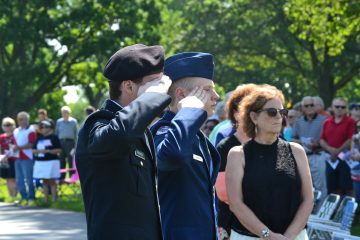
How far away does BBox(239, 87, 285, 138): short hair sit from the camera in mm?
5695

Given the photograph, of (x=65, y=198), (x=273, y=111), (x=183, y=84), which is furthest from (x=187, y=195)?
(x=65, y=198)

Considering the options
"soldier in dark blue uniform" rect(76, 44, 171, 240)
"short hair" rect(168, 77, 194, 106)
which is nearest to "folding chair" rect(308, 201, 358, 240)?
"short hair" rect(168, 77, 194, 106)

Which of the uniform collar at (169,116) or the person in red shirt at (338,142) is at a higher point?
the uniform collar at (169,116)

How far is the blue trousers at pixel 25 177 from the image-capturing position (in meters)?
18.7

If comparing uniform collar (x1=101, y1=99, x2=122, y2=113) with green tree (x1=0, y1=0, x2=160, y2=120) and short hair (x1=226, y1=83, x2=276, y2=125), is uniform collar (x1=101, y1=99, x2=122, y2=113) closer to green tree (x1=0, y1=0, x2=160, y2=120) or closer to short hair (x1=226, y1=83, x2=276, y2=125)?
short hair (x1=226, y1=83, x2=276, y2=125)

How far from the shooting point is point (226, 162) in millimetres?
5973

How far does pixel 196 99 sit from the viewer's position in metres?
4.28

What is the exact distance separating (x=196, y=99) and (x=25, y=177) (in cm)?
1502

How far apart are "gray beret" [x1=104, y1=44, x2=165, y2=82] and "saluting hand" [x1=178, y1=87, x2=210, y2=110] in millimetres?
345

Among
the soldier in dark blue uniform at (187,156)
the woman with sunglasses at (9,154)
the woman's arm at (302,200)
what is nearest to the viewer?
the soldier in dark blue uniform at (187,156)

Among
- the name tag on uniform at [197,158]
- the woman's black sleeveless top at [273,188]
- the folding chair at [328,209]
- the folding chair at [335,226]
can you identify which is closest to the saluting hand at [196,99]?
the name tag on uniform at [197,158]

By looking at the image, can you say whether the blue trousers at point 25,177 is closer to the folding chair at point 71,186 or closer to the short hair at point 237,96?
the folding chair at point 71,186

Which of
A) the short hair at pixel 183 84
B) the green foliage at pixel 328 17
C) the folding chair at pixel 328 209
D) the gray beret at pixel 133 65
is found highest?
the green foliage at pixel 328 17

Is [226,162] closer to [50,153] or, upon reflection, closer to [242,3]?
[50,153]
